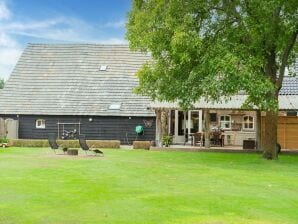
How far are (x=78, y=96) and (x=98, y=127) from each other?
274cm

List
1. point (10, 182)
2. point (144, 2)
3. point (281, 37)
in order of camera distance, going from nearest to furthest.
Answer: point (10, 182) < point (281, 37) < point (144, 2)

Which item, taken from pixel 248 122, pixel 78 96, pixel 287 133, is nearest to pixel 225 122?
pixel 248 122

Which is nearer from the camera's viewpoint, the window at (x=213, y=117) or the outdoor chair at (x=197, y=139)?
the outdoor chair at (x=197, y=139)

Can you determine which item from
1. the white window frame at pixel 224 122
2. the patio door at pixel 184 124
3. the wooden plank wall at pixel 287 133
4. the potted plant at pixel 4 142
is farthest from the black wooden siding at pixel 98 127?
the wooden plank wall at pixel 287 133

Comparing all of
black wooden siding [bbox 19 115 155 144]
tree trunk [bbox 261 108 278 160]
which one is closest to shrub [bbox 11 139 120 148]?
black wooden siding [bbox 19 115 155 144]

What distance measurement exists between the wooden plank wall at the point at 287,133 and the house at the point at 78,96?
26.2ft

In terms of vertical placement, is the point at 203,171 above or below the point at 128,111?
below

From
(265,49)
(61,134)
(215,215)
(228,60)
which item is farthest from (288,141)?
(215,215)

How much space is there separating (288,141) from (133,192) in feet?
67.3

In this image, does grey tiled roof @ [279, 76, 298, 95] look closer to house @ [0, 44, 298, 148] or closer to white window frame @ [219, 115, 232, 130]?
house @ [0, 44, 298, 148]

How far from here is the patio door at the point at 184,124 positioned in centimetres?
3578

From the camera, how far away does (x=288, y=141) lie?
3145cm

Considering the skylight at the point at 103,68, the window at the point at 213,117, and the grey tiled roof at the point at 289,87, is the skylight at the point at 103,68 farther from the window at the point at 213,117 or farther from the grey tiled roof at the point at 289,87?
the grey tiled roof at the point at 289,87

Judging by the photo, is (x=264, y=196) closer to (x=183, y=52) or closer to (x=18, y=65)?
(x=183, y=52)
